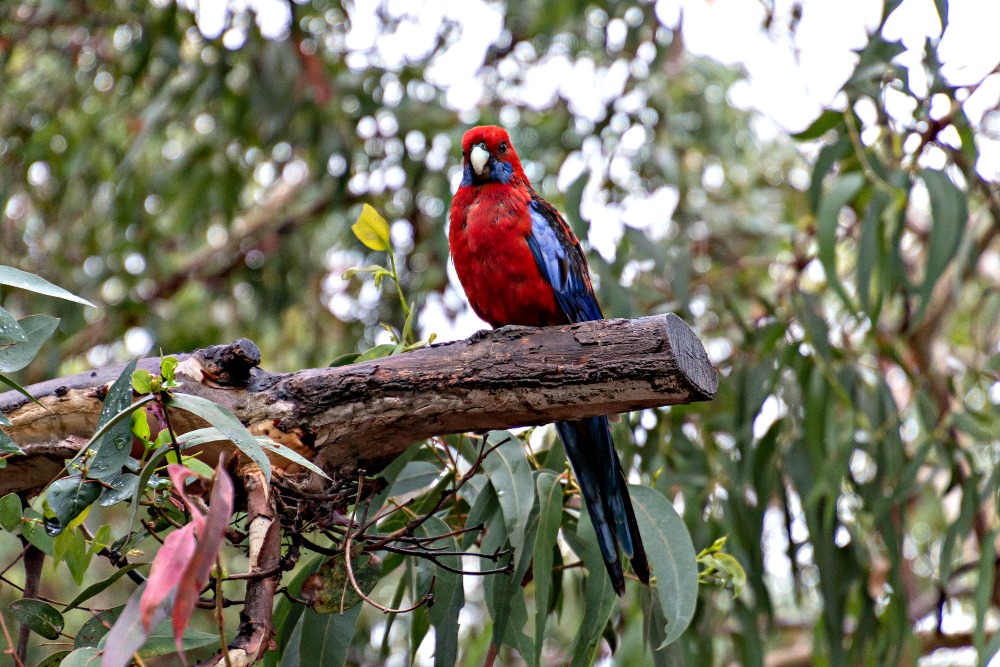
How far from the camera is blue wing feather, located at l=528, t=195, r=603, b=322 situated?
2.43 m

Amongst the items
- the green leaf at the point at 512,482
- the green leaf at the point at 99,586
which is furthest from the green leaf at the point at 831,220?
the green leaf at the point at 99,586

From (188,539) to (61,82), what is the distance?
4535 mm

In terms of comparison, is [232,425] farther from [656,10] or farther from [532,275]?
[656,10]

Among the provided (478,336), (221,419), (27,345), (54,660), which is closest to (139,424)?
(221,419)

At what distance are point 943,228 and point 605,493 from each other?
1.39 meters

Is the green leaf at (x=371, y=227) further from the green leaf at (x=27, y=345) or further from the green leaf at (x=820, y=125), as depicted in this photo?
the green leaf at (x=820, y=125)

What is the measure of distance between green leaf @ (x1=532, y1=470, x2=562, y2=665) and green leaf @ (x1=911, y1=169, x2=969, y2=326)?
4.39 feet

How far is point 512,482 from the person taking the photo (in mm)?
1960

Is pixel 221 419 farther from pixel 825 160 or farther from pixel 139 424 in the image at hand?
pixel 825 160

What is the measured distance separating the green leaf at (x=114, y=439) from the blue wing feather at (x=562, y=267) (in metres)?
1.28

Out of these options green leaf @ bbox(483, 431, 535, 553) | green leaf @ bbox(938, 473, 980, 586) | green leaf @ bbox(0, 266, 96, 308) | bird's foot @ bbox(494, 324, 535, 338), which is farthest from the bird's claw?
green leaf @ bbox(938, 473, 980, 586)

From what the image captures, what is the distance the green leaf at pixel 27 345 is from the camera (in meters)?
1.49

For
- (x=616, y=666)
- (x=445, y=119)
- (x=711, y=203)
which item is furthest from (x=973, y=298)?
(x=616, y=666)

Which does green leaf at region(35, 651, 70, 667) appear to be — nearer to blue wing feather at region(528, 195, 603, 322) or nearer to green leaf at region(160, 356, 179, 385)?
green leaf at region(160, 356, 179, 385)
